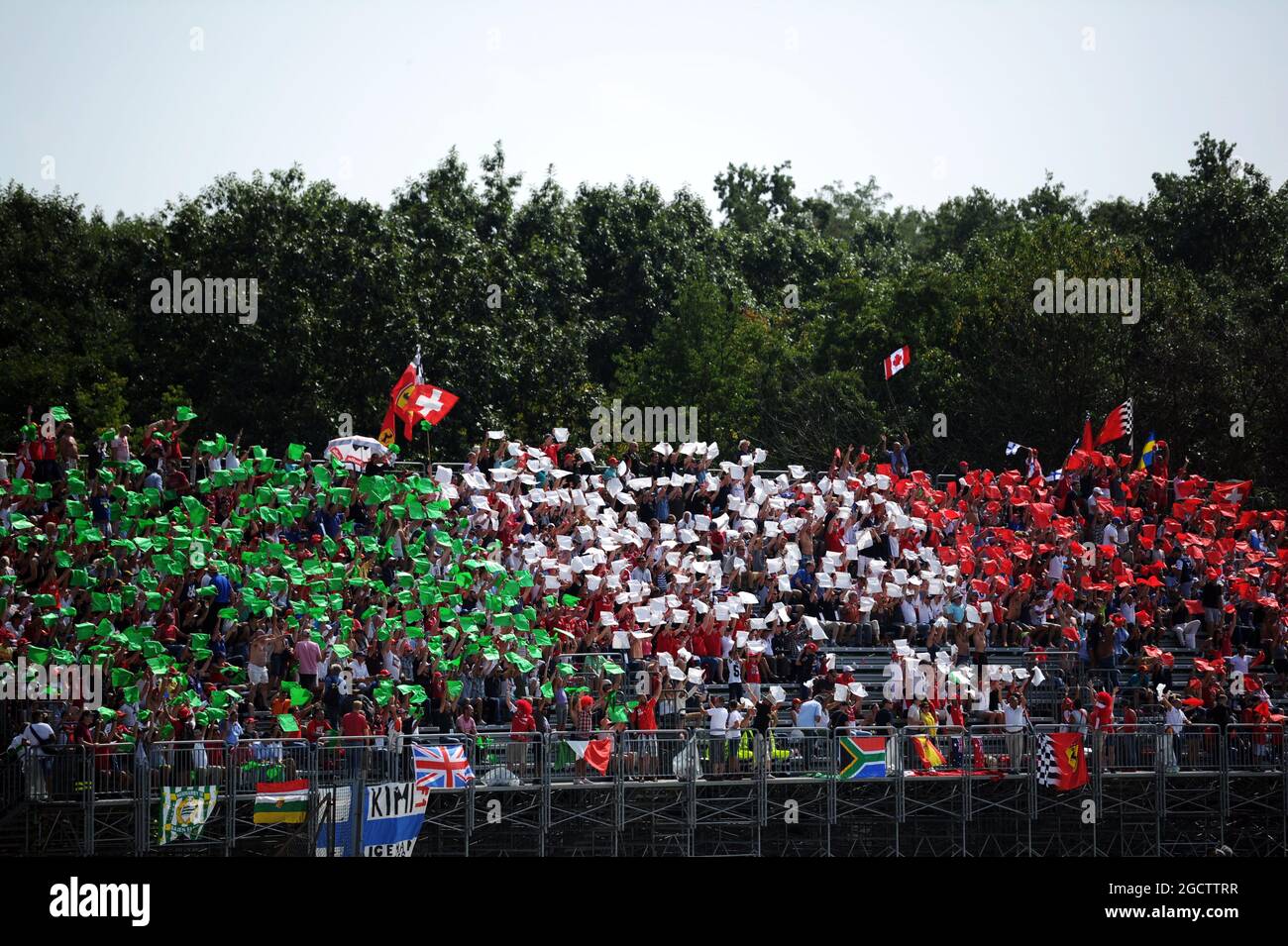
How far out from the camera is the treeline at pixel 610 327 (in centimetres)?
4547

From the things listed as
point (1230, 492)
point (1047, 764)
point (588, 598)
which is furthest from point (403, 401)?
point (1230, 492)

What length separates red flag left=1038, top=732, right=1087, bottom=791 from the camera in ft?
75.6

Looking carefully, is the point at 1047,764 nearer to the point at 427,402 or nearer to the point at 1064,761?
the point at 1064,761

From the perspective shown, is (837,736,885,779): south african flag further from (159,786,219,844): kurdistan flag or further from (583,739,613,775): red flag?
(159,786,219,844): kurdistan flag

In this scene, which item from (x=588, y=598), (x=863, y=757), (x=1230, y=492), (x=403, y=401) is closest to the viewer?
(x=863, y=757)

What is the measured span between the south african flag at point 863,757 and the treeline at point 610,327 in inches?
938

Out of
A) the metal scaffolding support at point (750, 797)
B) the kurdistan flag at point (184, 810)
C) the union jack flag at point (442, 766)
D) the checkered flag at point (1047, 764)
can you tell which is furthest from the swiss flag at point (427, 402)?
the checkered flag at point (1047, 764)

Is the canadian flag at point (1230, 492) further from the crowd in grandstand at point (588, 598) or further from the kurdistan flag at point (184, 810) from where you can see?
the kurdistan flag at point (184, 810)

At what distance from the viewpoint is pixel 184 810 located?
1883 cm

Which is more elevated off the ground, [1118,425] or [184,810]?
[1118,425]

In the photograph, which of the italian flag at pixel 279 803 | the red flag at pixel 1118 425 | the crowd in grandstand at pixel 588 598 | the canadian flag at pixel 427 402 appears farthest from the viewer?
the red flag at pixel 1118 425

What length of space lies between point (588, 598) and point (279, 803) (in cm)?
710

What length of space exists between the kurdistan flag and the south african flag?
8.23m
